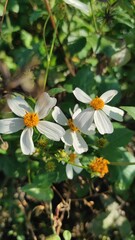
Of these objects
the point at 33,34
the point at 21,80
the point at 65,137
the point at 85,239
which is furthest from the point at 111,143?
the point at 33,34

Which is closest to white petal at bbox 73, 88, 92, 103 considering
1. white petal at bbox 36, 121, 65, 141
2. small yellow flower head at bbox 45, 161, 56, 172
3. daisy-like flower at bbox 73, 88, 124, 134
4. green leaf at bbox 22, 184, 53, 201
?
daisy-like flower at bbox 73, 88, 124, 134

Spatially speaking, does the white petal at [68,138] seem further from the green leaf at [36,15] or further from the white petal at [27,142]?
the green leaf at [36,15]

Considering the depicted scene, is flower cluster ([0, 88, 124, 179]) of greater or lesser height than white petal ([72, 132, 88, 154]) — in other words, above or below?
above

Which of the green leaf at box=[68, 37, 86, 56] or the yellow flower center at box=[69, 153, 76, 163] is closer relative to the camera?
the yellow flower center at box=[69, 153, 76, 163]

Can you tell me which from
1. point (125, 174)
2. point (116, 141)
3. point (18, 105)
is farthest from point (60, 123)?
point (125, 174)

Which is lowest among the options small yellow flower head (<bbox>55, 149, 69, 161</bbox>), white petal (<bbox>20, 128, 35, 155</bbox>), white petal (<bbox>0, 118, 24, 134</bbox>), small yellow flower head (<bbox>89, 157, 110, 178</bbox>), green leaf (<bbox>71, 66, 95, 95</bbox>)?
small yellow flower head (<bbox>89, 157, 110, 178</bbox>)

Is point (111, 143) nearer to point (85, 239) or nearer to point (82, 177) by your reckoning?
point (82, 177)

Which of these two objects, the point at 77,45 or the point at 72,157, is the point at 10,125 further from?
the point at 77,45

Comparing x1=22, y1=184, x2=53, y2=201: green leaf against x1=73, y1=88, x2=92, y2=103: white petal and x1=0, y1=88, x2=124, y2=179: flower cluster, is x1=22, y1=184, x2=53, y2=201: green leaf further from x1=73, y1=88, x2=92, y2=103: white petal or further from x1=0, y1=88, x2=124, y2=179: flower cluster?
x1=73, y1=88, x2=92, y2=103: white petal
